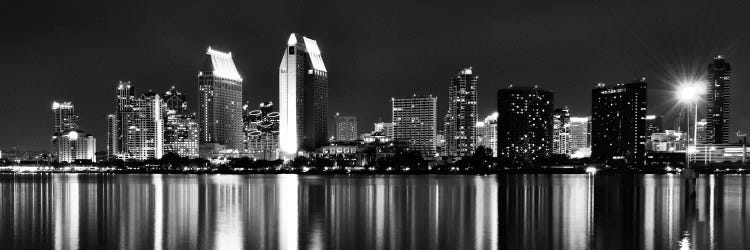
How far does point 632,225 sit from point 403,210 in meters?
13.6

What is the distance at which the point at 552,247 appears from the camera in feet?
92.7

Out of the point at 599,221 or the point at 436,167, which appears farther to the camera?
the point at 436,167

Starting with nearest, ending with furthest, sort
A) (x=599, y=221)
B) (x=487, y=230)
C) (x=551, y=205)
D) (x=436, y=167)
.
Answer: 1. (x=487, y=230)
2. (x=599, y=221)
3. (x=551, y=205)
4. (x=436, y=167)

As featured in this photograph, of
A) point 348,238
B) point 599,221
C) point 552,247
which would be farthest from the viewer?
point 599,221

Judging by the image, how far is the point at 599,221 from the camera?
1500 inches

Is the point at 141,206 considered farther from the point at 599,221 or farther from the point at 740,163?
the point at 740,163

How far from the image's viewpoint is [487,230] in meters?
34.2

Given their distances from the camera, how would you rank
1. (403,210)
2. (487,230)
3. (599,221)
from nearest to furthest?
(487,230)
(599,221)
(403,210)

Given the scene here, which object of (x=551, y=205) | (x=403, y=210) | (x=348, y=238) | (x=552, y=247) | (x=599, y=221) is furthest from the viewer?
(x=551, y=205)

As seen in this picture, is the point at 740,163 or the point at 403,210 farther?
the point at 740,163

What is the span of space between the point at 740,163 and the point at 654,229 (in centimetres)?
18133

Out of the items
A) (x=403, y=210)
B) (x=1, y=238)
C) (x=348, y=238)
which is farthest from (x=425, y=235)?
(x=1, y=238)

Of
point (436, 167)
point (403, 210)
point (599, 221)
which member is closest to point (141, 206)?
point (403, 210)

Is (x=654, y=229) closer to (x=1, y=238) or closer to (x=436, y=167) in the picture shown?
(x=1, y=238)
